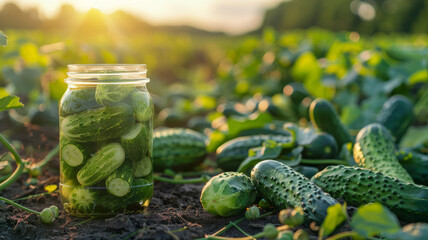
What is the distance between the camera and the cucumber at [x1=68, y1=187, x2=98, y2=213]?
8.40ft

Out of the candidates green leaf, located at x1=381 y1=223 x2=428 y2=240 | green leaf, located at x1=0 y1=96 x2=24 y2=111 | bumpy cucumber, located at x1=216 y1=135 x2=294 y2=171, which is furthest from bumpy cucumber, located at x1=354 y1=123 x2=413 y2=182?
green leaf, located at x1=0 y1=96 x2=24 y2=111

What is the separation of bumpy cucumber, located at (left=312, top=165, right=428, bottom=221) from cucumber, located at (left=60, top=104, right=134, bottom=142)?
1.35 meters

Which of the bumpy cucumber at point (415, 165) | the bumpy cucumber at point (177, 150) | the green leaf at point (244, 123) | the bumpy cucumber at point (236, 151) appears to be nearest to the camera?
the bumpy cucumber at point (415, 165)

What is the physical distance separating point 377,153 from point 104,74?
210 centimetres

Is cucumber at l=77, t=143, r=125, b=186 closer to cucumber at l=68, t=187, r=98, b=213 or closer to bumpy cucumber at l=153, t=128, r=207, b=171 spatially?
cucumber at l=68, t=187, r=98, b=213

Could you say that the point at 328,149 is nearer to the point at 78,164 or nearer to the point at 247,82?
the point at 78,164

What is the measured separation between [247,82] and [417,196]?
245 inches

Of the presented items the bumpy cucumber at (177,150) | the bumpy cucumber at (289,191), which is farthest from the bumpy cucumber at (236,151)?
the bumpy cucumber at (289,191)

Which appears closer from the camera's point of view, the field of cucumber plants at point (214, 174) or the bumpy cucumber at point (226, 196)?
the field of cucumber plants at point (214, 174)

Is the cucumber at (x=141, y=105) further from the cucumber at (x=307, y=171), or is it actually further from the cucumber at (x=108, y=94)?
the cucumber at (x=307, y=171)

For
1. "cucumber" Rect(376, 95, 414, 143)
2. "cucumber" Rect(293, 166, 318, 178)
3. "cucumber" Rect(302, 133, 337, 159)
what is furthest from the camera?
"cucumber" Rect(376, 95, 414, 143)

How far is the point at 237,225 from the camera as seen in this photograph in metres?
2.52

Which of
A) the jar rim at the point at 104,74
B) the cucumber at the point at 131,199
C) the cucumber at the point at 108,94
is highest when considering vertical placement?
the jar rim at the point at 104,74

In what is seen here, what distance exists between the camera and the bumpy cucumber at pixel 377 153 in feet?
9.96
